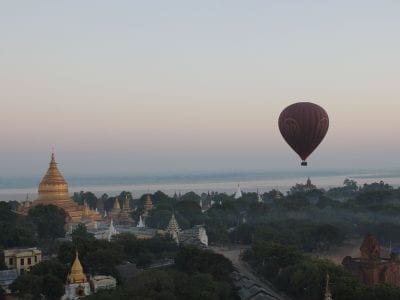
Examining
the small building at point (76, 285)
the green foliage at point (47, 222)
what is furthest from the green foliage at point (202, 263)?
the green foliage at point (47, 222)

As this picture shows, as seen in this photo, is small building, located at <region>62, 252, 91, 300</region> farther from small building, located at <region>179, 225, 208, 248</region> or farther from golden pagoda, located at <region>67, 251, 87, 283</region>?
small building, located at <region>179, 225, 208, 248</region>

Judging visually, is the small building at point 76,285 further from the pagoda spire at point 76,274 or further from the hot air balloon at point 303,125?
the hot air balloon at point 303,125

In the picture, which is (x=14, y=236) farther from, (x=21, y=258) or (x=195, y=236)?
(x=195, y=236)

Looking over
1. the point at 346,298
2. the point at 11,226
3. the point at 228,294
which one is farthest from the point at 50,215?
the point at 346,298

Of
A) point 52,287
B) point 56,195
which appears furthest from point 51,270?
point 56,195

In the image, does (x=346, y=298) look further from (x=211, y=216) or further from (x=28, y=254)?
(x=211, y=216)

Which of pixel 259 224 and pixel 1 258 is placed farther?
pixel 259 224

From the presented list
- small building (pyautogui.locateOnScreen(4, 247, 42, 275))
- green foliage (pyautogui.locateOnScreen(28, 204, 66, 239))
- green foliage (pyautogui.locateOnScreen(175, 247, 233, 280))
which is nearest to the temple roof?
green foliage (pyautogui.locateOnScreen(28, 204, 66, 239))
